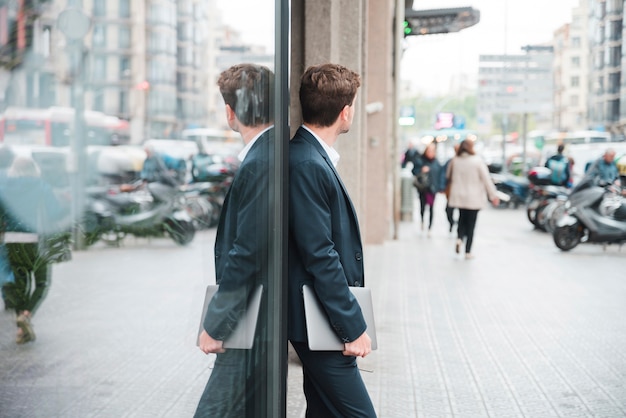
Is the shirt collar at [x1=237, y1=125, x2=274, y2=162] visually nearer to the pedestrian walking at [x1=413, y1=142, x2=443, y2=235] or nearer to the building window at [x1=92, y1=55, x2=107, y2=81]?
the building window at [x1=92, y1=55, x2=107, y2=81]

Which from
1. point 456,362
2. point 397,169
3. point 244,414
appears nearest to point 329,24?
point 456,362

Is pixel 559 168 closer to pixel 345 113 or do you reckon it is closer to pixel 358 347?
pixel 345 113

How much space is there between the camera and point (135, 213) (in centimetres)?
180

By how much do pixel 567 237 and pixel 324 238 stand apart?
11683 millimetres

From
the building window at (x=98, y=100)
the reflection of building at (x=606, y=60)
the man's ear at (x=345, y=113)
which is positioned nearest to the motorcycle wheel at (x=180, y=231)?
the building window at (x=98, y=100)

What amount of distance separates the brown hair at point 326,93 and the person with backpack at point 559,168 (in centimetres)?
1829

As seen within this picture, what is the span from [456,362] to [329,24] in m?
2.56

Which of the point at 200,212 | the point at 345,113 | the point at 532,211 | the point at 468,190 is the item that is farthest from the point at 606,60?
the point at 200,212

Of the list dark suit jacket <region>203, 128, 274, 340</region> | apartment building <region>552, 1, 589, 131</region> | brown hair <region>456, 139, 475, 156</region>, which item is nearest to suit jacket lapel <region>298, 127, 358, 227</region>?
dark suit jacket <region>203, 128, 274, 340</region>

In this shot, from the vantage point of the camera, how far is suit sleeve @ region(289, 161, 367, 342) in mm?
2893

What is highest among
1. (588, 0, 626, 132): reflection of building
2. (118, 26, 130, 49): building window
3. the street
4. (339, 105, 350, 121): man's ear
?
(588, 0, 626, 132): reflection of building

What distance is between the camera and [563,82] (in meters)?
36.3

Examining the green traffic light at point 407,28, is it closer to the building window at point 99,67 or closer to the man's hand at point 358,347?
the man's hand at point 358,347

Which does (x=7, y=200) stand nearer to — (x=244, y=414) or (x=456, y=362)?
(x=244, y=414)
